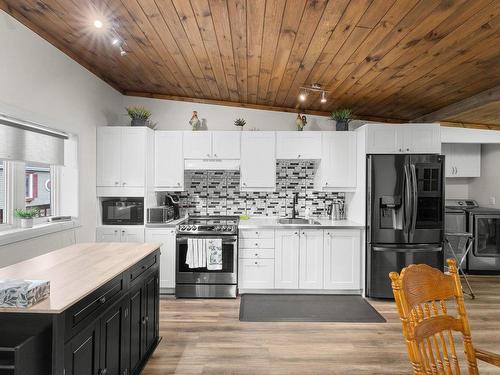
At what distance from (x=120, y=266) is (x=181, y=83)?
282 centimetres

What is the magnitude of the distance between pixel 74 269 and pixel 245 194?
3085 millimetres

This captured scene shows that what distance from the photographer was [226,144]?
4547 mm

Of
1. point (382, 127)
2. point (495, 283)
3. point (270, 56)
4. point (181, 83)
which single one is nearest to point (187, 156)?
point (181, 83)

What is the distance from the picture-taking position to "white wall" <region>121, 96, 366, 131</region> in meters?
4.95

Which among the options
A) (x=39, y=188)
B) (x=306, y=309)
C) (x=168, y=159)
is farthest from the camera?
(x=168, y=159)

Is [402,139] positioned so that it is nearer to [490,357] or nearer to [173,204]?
[173,204]

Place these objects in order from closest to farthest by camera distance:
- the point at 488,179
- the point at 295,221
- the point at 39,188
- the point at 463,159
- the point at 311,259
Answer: the point at 39,188
the point at 311,259
the point at 295,221
the point at 488,179
the point at 463,159

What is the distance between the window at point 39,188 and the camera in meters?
3.29

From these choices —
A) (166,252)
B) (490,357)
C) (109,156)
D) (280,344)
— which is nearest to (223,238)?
(166,252)

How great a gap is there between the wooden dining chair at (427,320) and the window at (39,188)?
3.37 metres

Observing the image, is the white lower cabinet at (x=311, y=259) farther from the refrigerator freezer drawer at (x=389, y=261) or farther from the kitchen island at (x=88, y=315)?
the kitchen island at (x=88, y=315)

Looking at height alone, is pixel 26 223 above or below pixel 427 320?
above

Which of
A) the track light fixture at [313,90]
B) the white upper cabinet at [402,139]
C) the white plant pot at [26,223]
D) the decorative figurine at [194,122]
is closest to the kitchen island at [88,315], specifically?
the white plant pot at [26,223]

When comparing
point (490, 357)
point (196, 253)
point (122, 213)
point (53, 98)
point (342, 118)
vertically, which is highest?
point (342, 118)
